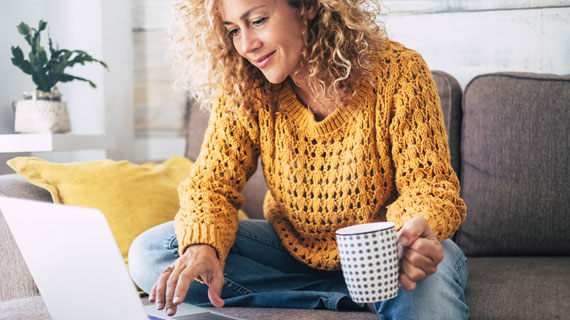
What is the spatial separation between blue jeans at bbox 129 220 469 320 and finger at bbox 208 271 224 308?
6.2 inches

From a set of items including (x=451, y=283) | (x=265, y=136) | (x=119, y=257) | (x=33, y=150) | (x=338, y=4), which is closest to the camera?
(x=119, y=257)

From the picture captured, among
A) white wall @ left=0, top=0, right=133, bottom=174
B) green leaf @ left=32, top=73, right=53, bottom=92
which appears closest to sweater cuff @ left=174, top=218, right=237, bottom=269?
green leaf @ left=32, top=73, right=53, bottom=92

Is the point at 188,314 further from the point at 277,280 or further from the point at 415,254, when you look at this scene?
the point at 415,254

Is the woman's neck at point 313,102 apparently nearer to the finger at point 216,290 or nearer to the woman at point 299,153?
the woman at point 299,153

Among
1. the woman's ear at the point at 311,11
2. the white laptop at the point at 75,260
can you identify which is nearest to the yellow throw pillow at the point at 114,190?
the white laptop at the point at 75,260

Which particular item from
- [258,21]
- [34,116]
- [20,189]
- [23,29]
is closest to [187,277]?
[258,21]

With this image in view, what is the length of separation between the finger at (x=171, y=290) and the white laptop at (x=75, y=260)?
151mm

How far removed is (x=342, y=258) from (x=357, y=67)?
1.61 feet

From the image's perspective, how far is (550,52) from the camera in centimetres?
161

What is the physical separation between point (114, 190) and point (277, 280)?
51cm

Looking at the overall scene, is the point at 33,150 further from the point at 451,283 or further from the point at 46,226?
the point at 451,283

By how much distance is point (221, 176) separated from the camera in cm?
118

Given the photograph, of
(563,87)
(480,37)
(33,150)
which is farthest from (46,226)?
(480,37)

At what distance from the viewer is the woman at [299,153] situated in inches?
40.0
